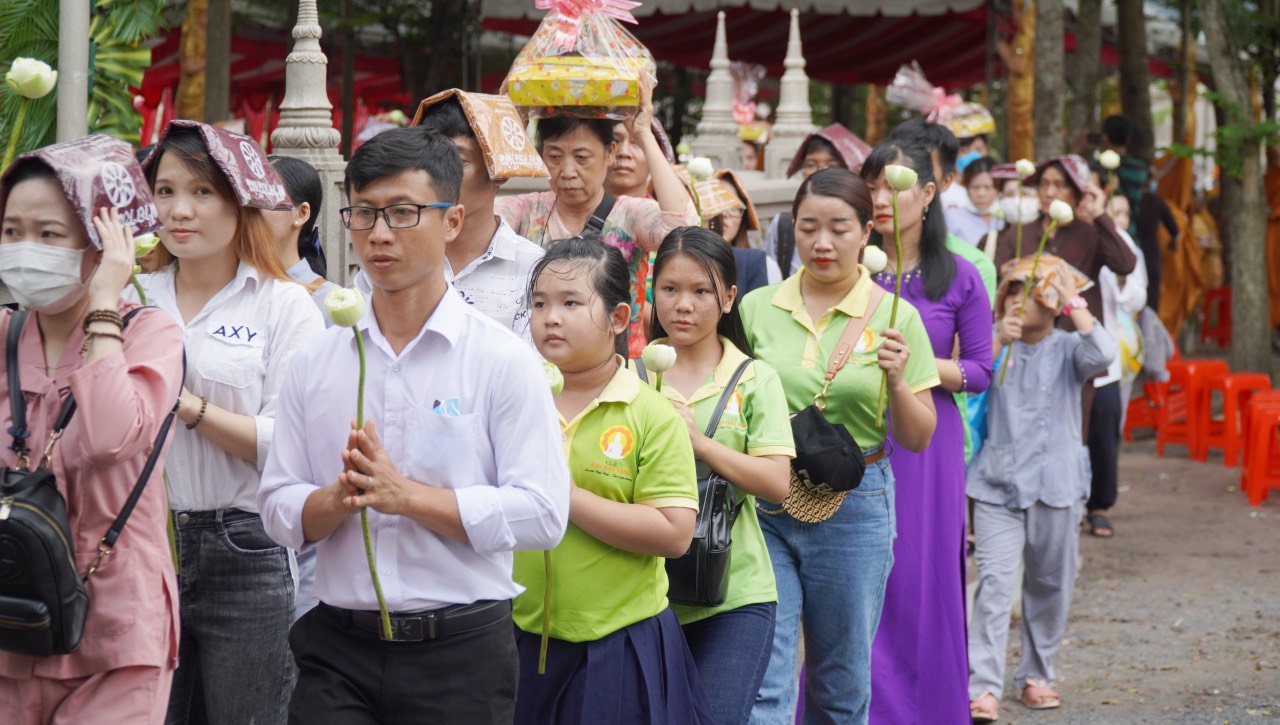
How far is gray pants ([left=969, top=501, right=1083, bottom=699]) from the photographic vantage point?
21.5ft

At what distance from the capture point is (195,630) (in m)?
3.79

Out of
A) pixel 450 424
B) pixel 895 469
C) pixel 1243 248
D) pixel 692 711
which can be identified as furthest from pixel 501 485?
pixel 1243 248

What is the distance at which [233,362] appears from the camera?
383 centimetres

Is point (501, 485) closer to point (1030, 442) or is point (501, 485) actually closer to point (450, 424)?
point (450, 424)

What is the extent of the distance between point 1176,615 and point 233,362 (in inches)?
233

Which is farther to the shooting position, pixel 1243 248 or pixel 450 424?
pixel 1243 248

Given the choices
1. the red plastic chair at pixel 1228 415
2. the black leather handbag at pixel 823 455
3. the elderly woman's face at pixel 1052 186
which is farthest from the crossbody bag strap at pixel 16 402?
the red plastic chair at pixel 1228 415

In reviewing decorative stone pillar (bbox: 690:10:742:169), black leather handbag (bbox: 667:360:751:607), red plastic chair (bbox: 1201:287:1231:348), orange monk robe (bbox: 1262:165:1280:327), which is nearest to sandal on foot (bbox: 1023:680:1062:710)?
black leather handbag (bbox: 667:360:751:607)

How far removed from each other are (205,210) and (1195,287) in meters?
15.9

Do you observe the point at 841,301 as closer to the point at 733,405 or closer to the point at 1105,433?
the point at 733,405

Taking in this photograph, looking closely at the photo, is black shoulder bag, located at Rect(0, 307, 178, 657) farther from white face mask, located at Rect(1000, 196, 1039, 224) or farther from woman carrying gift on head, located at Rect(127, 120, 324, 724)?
white face mask, located at Rect(1000, 196, 1039, 224)

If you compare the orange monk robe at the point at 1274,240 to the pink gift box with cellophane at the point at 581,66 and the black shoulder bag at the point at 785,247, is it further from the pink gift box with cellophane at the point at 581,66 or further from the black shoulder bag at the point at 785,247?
the pink gift box with cellophane at the point at 581,66

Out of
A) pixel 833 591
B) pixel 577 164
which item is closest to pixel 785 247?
pixel 577 164

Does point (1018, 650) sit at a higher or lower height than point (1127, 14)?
lower
